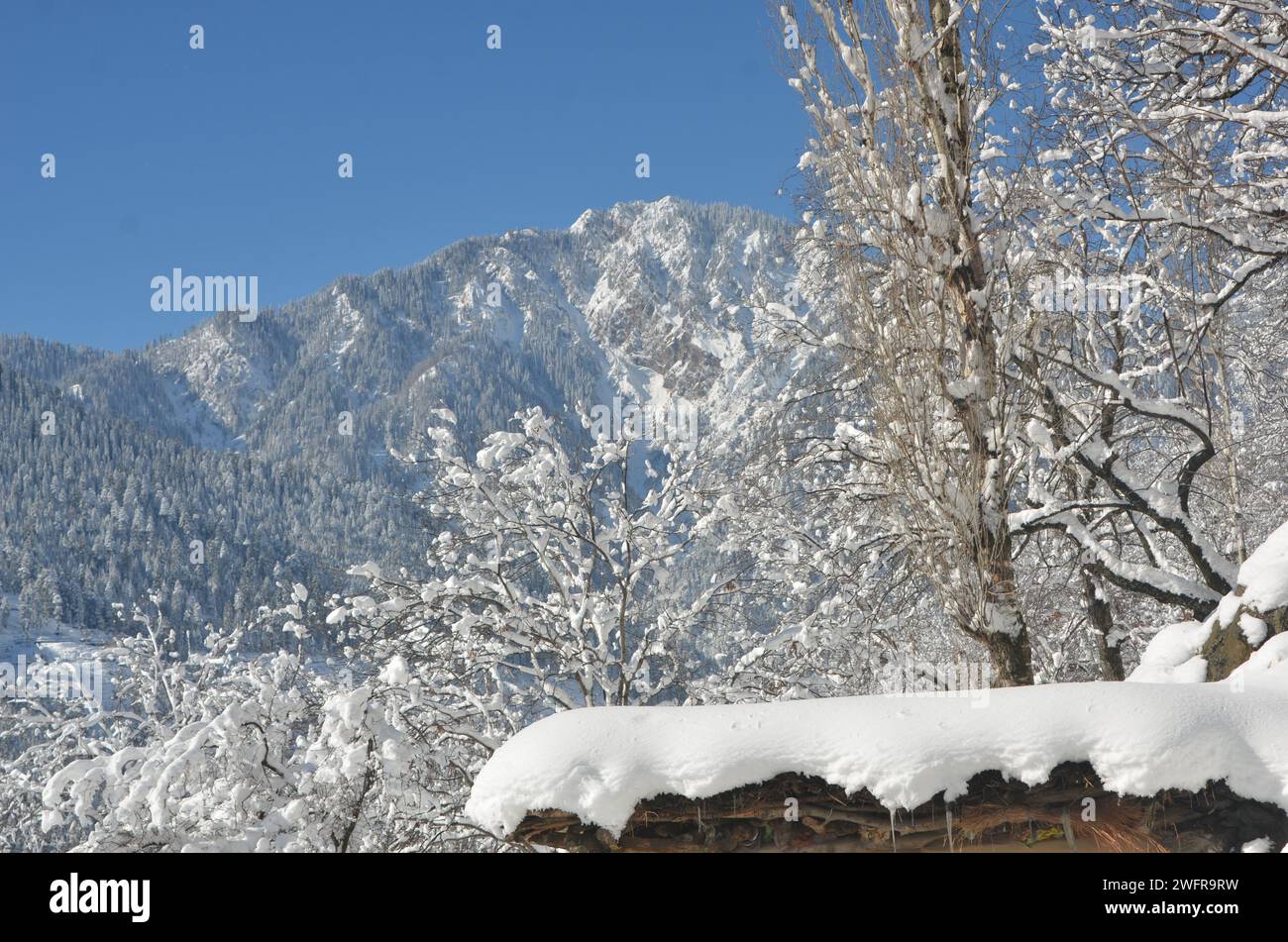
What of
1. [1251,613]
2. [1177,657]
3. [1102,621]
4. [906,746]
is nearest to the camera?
[906,746]

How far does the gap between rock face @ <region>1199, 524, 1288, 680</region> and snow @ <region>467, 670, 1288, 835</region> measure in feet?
3.42

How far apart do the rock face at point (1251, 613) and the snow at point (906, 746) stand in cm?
104

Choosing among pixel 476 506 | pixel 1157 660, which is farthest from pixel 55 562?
pixel 1157 660

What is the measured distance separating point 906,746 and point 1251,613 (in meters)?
2.49

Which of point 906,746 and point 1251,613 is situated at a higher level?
point 1251,613

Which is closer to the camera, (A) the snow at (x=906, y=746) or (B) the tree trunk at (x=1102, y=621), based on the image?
(A) the snow at (x=906, y=746)

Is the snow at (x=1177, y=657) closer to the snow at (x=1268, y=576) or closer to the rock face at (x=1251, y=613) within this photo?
the rock face at (x=1251, y=613)

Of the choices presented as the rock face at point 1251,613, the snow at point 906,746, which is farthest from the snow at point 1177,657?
the snow at point 906,746

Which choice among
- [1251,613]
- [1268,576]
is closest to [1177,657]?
[1251,613]

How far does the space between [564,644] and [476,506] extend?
2.23 meters

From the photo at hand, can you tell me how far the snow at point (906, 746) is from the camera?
10.8 feet

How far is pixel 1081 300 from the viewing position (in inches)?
320

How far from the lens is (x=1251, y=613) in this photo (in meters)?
4.82

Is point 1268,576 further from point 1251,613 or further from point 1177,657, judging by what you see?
point 1177,657
